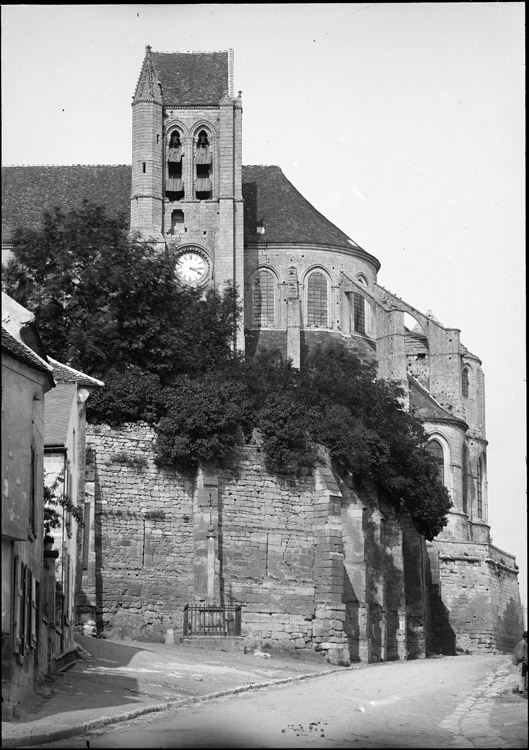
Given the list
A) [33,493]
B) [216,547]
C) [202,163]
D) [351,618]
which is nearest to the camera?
[33,493]

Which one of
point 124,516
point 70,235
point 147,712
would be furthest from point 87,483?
point 147,712

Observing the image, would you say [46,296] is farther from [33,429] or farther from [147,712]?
[147,712]

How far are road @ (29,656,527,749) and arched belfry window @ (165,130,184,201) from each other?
159 feet

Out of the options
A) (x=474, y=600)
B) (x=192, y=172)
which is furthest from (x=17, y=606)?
(x=192, y=172)

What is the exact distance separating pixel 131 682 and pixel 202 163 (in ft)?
170

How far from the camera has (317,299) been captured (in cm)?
7700

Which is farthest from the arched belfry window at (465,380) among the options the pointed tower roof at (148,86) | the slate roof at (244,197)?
the pointed tower roof at (148,86)

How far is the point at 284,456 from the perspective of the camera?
133 feet

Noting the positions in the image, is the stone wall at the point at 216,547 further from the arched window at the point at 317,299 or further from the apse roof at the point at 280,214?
the apse roof at the point at 280,214

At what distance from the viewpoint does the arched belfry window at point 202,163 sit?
247 ft

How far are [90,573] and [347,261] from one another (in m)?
43.6

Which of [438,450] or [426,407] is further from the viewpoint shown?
[426,407]

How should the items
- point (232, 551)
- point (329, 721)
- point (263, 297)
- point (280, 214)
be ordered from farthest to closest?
point (280, 214), point (263, 297), point (232, 551), point (329, 721)

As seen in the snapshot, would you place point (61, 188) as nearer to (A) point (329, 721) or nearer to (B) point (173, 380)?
(B) point (173, 380)
